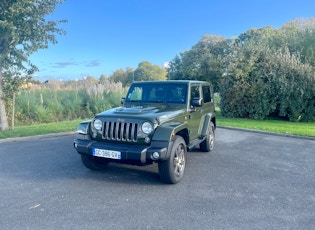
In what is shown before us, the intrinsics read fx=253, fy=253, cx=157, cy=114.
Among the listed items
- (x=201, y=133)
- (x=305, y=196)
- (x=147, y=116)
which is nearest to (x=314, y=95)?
(x=201, y=133)

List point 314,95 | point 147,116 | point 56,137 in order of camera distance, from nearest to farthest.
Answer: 1. point 147,116
2. point 56,137
3. point 314,95

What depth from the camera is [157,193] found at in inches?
165

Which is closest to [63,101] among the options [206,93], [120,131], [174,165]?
[206,93]

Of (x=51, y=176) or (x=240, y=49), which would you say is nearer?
(x=51, y=176)

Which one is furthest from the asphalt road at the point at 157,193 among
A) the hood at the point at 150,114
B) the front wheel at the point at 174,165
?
the hood at the point at 150,114

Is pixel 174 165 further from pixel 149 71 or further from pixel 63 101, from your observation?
pixel 149 71

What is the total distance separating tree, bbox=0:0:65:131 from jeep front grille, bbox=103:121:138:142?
595 centimetres

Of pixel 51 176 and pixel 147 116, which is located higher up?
pixel 147 116

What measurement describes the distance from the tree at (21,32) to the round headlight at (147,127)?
6.48 m

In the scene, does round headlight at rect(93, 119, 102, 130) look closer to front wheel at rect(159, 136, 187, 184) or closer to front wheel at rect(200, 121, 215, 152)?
front wheel at rect(159, 136, 187, 184)

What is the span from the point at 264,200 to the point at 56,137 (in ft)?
22.8

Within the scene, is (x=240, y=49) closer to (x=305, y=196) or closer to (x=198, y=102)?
(x=198, y=102)

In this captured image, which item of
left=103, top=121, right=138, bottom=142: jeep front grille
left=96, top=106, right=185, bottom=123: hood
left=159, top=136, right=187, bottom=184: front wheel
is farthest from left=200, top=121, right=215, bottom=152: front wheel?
left=103, top=121, right=138, bottom=142: jeep front grille

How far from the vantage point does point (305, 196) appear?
4.13 m
